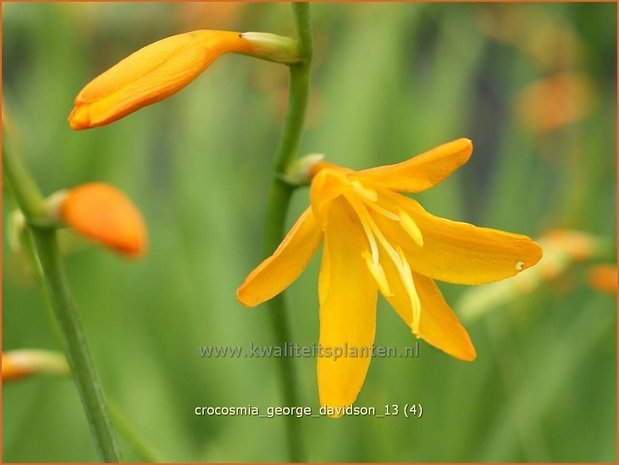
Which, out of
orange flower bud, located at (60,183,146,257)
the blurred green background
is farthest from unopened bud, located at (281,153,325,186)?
the blurred green background

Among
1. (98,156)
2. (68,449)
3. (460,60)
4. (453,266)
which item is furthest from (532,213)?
(453,266)

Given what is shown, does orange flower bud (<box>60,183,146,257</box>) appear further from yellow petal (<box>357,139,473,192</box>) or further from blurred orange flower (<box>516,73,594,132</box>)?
blurred orange flower (<box>516,73,594,132</box>)

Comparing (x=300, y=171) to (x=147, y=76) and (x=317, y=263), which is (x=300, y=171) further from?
(x=317, y=263)

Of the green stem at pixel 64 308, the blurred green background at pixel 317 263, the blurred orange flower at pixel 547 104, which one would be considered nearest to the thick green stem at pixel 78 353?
the green stem at pixel 64 308

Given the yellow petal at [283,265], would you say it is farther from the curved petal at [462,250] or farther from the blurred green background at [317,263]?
the blurred green background at [317,263]

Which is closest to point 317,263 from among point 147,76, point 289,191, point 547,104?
point 547,104

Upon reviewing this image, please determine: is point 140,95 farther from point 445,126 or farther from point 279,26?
point 279,26
